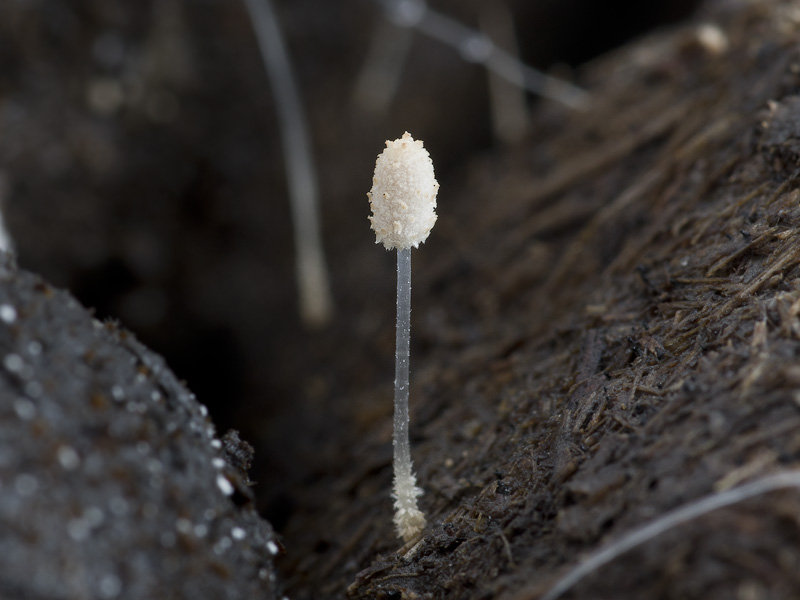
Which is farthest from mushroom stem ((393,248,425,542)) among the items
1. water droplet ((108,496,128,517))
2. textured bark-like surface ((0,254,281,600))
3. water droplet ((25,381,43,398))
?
water droplet ((25,381,43,398))

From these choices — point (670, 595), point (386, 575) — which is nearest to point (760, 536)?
point (670, 595)

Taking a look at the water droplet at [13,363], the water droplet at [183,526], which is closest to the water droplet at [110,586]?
the water droplet at [183,526]

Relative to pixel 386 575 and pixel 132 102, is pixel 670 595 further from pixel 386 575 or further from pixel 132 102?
pixel 132 102

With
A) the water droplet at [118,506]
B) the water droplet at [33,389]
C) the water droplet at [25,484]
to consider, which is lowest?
the water droplet at [118,506]

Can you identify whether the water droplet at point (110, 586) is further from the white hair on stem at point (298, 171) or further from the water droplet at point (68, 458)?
the white hair on stem at point (298, 171)

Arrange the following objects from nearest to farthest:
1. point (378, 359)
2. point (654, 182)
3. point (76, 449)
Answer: point (76, 449), point (654, 182), point (378, 359)

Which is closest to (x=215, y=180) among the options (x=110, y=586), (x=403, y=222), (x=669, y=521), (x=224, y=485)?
(x=403, y=222)
